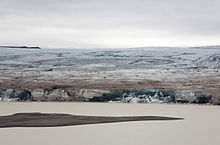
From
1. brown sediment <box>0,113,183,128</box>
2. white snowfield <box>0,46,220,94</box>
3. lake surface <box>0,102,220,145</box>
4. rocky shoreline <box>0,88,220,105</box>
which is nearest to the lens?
lake surface <box>0,102,220,145</box>

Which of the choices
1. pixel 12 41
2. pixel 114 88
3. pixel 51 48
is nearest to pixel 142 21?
pixel 114 88

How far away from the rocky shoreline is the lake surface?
0.30m

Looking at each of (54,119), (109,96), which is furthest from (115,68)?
(54,119)

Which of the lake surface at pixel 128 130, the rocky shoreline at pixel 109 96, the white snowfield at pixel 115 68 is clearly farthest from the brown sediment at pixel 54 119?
the white snowfield at pixel 115 68

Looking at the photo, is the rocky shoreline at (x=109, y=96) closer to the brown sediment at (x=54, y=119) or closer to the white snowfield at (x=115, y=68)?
the white snowfield at (x=115, y=68)

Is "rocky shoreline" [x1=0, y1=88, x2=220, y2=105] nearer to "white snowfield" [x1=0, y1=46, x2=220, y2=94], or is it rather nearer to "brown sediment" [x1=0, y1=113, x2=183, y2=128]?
"white snowfield" [x1=0, y1=46, x2=220, y2=94]

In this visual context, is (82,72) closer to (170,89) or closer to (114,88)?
(114,88)

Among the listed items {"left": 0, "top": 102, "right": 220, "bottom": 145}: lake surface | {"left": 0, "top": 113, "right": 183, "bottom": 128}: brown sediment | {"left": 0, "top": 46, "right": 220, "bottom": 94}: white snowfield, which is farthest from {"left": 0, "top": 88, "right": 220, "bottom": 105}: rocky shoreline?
{"left": 0, "top": 113, "right": 183, "bottom": 128}: brown sediment

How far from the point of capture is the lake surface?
15.3ft

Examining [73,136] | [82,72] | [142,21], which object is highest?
[142,21]

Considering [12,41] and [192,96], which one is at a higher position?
[12,41]

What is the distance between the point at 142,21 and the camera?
8398 mm

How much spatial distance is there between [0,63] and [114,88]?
3133 millimetres

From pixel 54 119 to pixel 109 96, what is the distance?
6.54 ft
